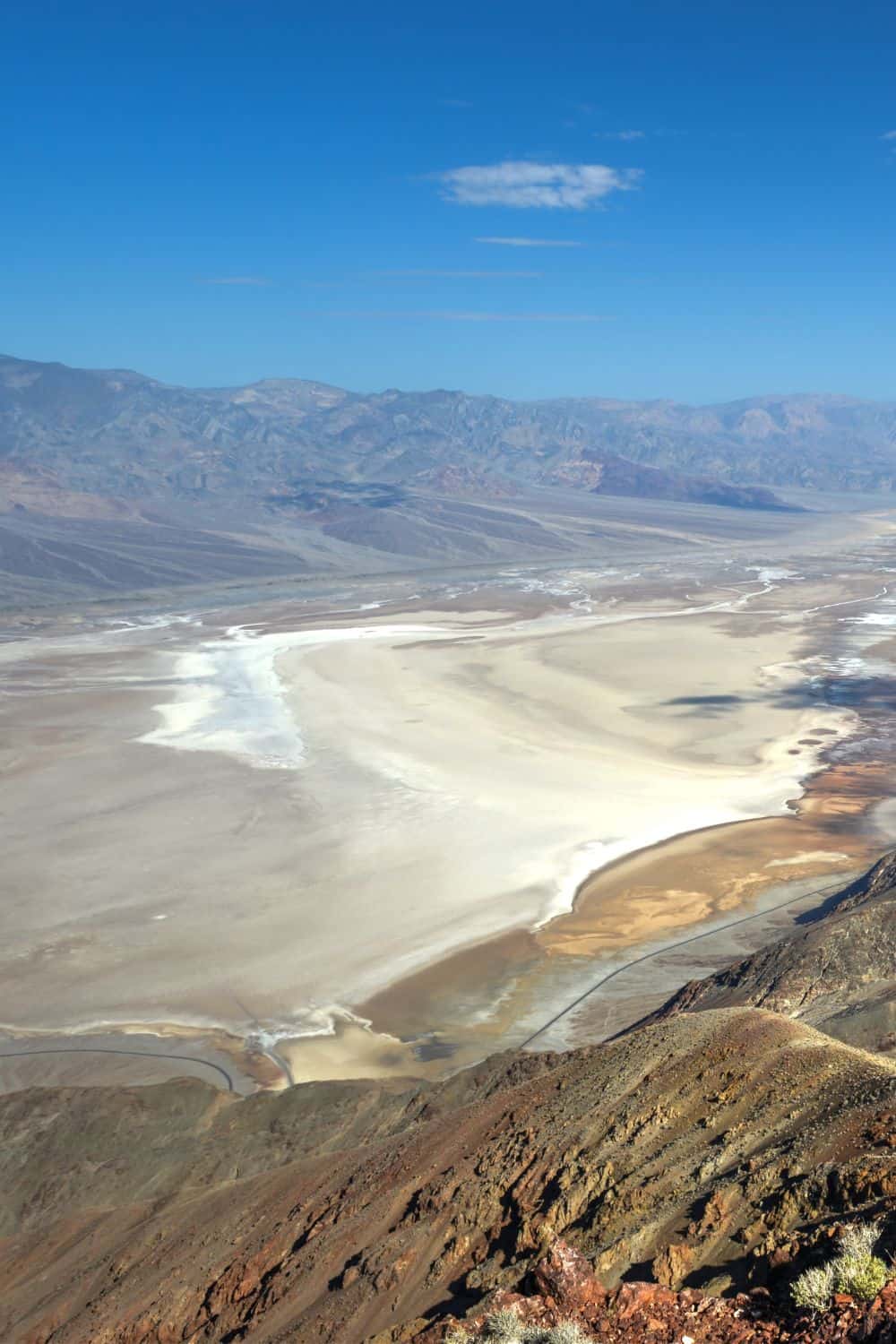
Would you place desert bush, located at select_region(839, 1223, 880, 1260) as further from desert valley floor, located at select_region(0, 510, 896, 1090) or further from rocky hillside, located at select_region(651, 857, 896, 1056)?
desert valley floor, located at select_region(0, 510, 896, 1090)

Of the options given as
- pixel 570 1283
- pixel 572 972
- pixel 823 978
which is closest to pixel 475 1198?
pixel 570 1283

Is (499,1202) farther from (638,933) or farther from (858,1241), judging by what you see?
(638,933)

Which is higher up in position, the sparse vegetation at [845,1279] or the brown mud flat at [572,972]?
the sparse vegetation at [845,1279]

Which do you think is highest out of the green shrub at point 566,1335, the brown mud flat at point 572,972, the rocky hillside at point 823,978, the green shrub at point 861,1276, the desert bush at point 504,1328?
the green shrub at point 861,1276

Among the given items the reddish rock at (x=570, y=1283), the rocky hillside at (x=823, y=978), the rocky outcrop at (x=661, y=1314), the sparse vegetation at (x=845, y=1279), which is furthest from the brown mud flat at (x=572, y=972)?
the sparse vegetation at (x=845, y=1279)

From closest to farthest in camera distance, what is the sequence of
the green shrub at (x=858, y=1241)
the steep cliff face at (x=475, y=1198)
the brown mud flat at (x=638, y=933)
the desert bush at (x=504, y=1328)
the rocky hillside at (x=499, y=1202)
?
1. the green shrub at (x=858, y=1241)
2. the desert bush at (x=504, y=1328)
3. the rocky hillside at (x=499, y=1202)
4. the steep cliff face at (x=475, y=1198)
5. the brown mud flat at (x=638, y=933)

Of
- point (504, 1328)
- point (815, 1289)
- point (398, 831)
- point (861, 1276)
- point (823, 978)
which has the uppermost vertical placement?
point (861, 1276)

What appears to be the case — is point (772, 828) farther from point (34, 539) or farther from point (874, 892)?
point (34, 539)

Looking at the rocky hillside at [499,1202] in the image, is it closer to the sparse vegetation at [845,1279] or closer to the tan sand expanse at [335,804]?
the sparse vegetation at [845,1279]
